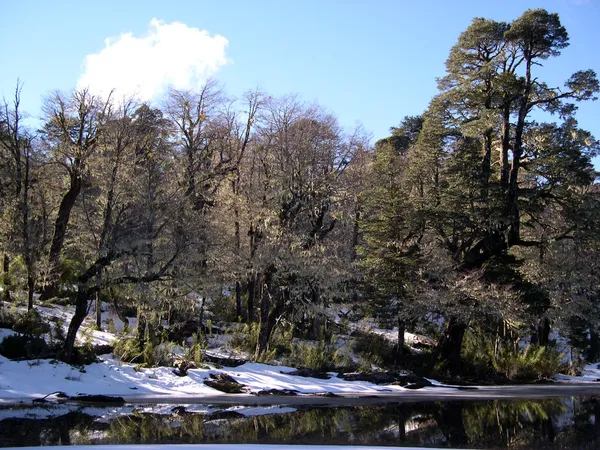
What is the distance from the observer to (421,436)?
912 cm

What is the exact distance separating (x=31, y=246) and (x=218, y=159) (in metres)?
11.0

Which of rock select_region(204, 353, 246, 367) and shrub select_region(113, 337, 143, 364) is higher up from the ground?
shrub select_region(113, 337, 143, 364)

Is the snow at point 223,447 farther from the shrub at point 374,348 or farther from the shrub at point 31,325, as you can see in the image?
the shrub at point 374,348

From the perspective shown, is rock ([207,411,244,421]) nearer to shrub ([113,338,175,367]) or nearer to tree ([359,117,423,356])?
shrub ([113,338,175,367])

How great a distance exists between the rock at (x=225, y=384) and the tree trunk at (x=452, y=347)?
1251cm

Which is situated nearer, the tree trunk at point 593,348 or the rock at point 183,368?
the rock at point 183,368

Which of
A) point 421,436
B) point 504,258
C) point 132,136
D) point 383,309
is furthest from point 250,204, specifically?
point 421,436

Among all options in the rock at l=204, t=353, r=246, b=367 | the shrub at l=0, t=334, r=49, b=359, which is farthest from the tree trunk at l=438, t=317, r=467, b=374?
the shrub at l=0, t=334, r=49, b=359

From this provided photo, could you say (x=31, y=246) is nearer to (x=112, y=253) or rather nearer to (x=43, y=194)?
(x=43, y=194)

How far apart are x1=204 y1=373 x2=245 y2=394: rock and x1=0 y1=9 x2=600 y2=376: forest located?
312 cm

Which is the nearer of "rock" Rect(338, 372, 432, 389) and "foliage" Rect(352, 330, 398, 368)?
"rock" Rect(338, 372, 432, 389)

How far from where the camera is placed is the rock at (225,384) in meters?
15.1

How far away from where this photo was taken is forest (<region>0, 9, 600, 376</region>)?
19.1m

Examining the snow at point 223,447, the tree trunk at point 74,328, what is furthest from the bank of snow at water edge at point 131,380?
the snow at point 223,447
